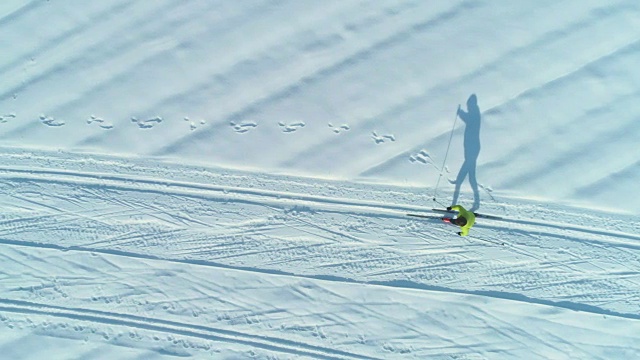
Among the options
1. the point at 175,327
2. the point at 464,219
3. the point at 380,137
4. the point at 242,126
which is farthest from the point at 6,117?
the point at 464,219

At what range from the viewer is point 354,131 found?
521 centimetres

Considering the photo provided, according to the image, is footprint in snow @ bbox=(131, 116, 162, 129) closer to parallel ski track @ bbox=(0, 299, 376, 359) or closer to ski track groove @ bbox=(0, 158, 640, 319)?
ski track groove @ bbox=(0, 158, 640, 319)

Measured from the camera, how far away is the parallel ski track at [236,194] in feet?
16.6

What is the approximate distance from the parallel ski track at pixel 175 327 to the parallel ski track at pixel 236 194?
5.20ft

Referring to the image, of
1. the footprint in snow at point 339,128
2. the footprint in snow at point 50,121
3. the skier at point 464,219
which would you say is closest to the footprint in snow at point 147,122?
the footprint in snow at point 50,121

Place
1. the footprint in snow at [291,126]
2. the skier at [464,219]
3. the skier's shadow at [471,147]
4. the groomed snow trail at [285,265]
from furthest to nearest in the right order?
the footprint in snow at [291,126], the skier's shadow at [471,147], the groomed snow trail at [285,265], the skier at [464,219]

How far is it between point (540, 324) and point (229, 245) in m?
3.98

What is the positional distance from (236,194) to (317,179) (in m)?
1.06

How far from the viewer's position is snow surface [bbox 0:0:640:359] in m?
5.00

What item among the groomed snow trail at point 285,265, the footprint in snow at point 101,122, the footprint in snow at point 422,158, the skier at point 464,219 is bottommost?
the groomed snow trail at point 285,265

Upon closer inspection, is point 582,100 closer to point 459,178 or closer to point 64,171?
point 459,178

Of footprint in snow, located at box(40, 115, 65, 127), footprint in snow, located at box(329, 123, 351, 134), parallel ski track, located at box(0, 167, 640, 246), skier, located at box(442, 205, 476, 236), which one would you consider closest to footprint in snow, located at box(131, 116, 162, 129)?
parallel ski track, located at box(0, 167, 640, 246)

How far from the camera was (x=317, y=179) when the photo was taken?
17.0ft

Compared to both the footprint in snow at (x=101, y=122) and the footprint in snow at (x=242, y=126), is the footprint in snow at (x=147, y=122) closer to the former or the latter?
the footprint in snow at (x=101, y=122)
